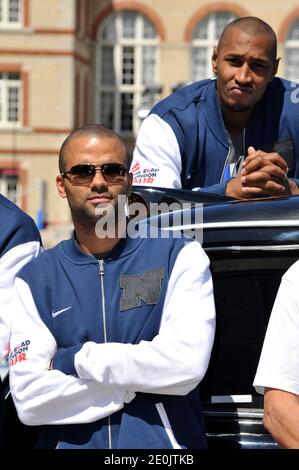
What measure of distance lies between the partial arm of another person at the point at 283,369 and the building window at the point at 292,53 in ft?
149

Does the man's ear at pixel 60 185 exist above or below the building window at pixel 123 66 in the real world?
above

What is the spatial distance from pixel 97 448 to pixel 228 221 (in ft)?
2.85

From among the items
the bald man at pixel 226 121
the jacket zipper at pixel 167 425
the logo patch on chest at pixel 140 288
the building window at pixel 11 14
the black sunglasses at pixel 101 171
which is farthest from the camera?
the building window at pixel 11 14

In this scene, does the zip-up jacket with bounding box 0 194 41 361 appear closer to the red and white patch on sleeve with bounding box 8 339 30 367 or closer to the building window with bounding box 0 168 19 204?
the red and white patch on sleeve with bounding box 8 339 30 367

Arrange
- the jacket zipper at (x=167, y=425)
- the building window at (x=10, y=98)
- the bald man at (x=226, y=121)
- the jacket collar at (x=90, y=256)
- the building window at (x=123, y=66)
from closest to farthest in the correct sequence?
1. the jacket zipper at (x=167, y=425)
2. the jacket collar at (x=90, y=256)
3. the bald man at (x=226, y=121)
4. the building window at (x=10, y=98)
5. the building window at (x=123, y=66)

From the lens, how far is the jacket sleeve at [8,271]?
3.77 m

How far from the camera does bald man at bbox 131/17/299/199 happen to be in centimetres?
460

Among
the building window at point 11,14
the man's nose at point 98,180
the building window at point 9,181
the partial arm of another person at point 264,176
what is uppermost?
the man's nose at point 98,180

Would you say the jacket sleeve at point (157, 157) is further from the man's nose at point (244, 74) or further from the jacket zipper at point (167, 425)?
the jacket zipper at point (167, 425)

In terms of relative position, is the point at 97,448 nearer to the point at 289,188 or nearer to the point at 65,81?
the point at 289,188

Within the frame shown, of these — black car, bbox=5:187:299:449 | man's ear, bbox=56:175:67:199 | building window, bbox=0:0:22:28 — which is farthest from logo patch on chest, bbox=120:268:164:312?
building window, bbox=0:0:22:28

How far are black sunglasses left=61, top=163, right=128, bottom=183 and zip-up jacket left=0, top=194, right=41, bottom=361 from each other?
44cm

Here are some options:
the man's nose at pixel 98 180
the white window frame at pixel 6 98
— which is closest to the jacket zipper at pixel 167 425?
the man's nose at pixel 98 180

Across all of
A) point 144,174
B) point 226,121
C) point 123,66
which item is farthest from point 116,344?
point 123,66
